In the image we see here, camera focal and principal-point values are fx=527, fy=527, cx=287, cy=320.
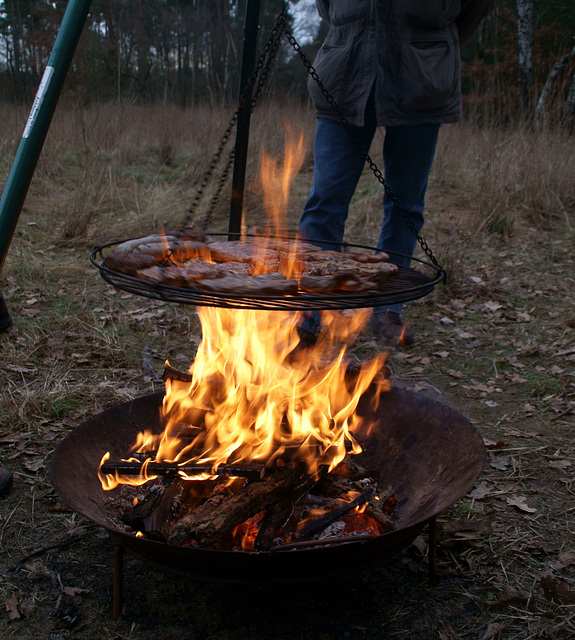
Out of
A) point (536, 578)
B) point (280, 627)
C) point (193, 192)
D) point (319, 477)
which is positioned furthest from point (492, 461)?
point (193, 192)

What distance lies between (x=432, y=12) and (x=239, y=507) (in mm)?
2604

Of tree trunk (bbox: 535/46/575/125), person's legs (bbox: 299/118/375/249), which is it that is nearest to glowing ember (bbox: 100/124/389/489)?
person's legs (bbox: 299/118/375/249)

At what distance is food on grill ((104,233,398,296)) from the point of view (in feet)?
4.99

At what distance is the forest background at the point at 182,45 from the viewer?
1234cm

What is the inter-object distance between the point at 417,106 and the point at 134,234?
11.8ft

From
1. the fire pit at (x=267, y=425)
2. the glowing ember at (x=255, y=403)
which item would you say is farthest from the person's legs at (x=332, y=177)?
the glowing ember at (x=255, y=403)

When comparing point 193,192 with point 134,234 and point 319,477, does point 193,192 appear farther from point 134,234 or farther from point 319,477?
point 319,477

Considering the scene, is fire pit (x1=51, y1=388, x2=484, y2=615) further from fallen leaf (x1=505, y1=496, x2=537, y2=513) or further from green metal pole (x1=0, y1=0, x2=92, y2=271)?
green metal pole (x1=0, y1=0, x2=92, y2=271)

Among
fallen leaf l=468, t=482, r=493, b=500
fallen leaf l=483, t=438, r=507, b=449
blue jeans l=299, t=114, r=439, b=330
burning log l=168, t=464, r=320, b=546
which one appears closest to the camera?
burning log l=168, t=464, r=320, b=546

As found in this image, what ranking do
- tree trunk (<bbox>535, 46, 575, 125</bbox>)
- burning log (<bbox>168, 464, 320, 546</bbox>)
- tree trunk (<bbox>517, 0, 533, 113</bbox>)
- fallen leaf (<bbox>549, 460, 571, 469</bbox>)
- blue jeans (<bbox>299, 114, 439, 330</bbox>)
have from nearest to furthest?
burning log (<bbox>168, 464, 320, 546</bbox>) → fallen leaf (<bbox>549, 460, 571, 469</bbox>) → blue jeans (<bbox>299, 114, 439, 330</bbox>) → tree trunk (<bbox>535, 46, 575, 125</bbox>) → tree trunk (<bbox>517, 0, 533, 113</bbox>)

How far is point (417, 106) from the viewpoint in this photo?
285cm

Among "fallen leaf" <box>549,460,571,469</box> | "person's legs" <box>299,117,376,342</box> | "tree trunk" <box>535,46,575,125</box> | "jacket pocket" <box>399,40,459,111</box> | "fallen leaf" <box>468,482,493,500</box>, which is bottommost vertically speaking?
"fallen leaf" <box>468,482,493,500</box>

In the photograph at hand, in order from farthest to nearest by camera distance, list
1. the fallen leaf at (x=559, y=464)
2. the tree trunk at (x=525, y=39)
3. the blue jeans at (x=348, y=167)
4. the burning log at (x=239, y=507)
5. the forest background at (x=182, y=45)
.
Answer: the forest background at (x=182, y=45)
the tree trunk at (x=525, y=39)
the blue jeans at (x=348, y=167)
the fallen leaf at (x=559, y=464)
the burning log at (x=239, y=507)

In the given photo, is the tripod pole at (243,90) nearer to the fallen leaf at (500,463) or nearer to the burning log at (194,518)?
the burning log at (194,518)
